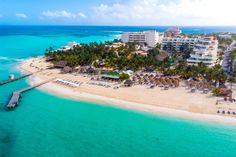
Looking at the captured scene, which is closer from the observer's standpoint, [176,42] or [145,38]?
[176,42]

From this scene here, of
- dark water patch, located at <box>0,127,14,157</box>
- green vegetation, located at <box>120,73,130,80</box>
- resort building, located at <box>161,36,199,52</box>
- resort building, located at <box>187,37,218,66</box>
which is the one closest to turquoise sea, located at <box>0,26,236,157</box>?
dark water patch, located at <box>0,127,14,157</box>

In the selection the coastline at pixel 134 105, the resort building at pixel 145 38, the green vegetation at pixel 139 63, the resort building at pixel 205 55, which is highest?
the resort building at pixel 145 38

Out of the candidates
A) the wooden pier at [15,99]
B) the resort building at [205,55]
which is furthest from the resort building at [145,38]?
the wooden pier at [15,99]

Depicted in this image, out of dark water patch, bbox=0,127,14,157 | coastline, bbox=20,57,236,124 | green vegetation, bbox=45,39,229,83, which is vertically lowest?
dark water patch, bbox=0,127,14,157


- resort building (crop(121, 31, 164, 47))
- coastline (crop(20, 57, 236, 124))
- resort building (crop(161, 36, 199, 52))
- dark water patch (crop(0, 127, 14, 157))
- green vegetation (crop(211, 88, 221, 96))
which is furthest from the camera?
resort building (crop(121, 31, 164, 47))

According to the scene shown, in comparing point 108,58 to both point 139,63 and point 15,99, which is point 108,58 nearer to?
point 139,63

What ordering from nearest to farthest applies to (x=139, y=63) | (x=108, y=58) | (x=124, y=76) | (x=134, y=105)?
1. (x=134, y=105)
2. (x=124, y=76)
3. (x=139, y=63)
4. (x=108, y=58)

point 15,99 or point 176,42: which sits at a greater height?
point 176,42

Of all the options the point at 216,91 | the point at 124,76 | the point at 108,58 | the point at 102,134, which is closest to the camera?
the point at 102,134

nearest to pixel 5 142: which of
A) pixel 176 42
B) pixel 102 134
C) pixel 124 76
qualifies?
pixel 102 134

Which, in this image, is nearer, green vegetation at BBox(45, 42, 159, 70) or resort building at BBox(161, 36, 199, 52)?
green vegetation at BBox(45, 42, 159, 70)

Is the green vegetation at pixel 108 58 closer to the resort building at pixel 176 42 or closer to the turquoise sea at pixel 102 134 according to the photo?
the resort building at pixel 176 42

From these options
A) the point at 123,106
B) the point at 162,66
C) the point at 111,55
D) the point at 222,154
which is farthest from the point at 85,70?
the point at 222,154

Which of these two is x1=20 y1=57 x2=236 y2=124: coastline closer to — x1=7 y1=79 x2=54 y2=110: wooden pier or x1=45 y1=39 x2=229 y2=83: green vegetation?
x1=7 y1=79 x2=54 y2=110: wooden pier
